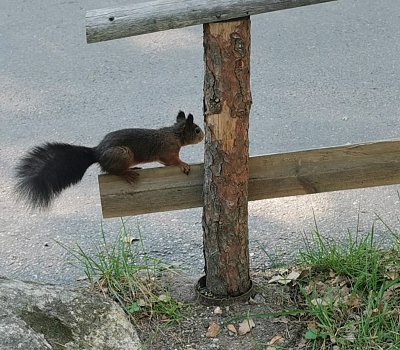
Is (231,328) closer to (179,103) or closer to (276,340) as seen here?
(276,340)

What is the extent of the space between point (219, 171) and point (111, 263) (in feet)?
2.44

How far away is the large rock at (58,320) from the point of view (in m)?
2.53

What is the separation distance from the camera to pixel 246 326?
3.04 meters

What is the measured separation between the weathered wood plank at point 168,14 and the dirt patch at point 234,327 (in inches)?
49.9

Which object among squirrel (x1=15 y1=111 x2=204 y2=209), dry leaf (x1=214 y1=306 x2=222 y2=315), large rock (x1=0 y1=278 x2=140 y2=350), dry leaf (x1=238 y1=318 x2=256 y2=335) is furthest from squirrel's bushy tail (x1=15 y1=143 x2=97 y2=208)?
dry leaf (x1=238 y1=318 x2=256 y2=335)

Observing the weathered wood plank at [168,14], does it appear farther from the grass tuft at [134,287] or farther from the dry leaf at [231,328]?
the dry leaf at [231,328]

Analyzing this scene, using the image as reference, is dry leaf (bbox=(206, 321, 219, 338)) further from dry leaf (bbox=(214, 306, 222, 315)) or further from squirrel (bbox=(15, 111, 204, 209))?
squirrel (bbox=(15, 111, 204, 209))

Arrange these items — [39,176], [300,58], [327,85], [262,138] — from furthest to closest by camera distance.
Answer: [300,58]
[327,85]
[262,138]
[39,176]

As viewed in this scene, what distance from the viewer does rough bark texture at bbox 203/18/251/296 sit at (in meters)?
2.63

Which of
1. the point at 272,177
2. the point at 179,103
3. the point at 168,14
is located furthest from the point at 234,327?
the point at 179,103

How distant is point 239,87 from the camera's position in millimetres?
2697

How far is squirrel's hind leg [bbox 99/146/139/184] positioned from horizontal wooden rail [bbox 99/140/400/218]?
3cm

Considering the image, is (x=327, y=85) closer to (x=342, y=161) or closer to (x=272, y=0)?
(x=342, y=161)

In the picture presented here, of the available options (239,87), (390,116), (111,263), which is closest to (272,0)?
(239,87)
